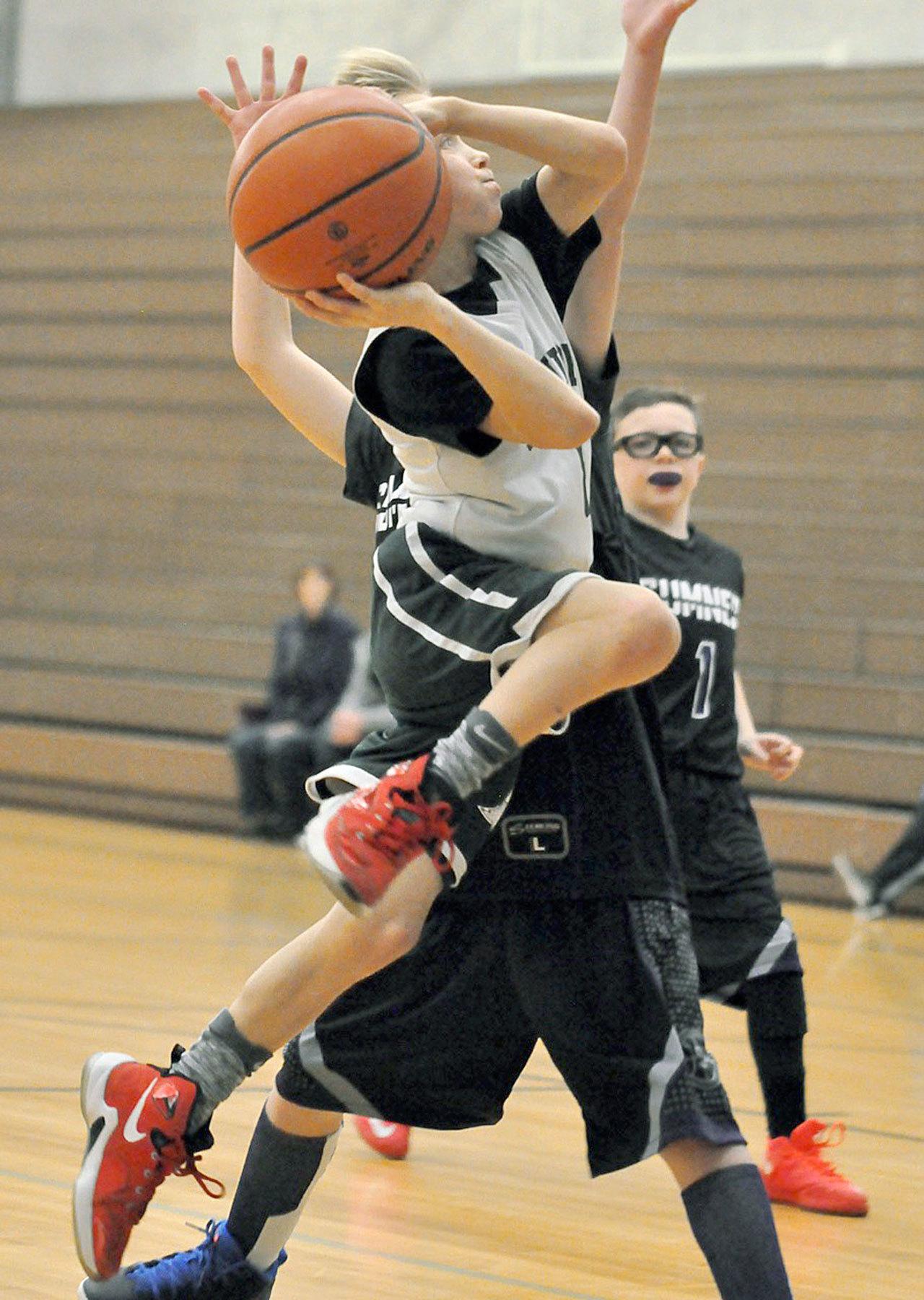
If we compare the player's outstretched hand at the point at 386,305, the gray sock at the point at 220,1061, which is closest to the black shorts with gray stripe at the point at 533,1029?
the gray sock at the point at 220,1061

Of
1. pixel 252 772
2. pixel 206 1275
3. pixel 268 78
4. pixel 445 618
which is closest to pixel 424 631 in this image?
pixel 445 618

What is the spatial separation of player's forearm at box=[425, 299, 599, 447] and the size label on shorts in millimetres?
453

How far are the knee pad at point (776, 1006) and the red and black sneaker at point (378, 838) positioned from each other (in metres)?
1.53

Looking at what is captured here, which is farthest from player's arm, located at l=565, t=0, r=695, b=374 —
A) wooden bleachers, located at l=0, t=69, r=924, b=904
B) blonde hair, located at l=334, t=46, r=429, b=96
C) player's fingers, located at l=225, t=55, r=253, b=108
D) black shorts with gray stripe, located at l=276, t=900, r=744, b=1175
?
wooden bleachers, located at l=0, t=69, r=924, b=904

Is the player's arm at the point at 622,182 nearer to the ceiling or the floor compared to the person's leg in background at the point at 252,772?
nearer to the ceiling

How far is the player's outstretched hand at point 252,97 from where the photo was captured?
2143 millimetres

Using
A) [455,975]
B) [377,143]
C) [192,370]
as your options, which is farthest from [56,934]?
[192,370]

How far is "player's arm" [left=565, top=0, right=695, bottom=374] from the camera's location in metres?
2.37

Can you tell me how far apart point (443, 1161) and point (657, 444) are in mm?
1477

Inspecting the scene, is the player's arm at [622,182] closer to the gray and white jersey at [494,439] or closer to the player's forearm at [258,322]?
the gray and white jersey at [494,439]

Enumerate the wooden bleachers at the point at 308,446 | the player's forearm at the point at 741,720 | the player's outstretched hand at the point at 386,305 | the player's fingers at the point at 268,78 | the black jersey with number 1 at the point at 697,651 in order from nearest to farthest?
the player's outstretched hand at the point at 386,305 < the player's fingers at the point at 268,78 < the black jersey with number 1 at the point at 697,651 < the player's forearm at the point at 741,720 < the wooden bleachers at the point at 308,446

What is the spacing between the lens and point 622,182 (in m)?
2.38

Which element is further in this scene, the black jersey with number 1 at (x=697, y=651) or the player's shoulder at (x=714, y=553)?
the player's shoulder at (x=714, y=553)

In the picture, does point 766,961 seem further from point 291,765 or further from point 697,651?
point 291,765
